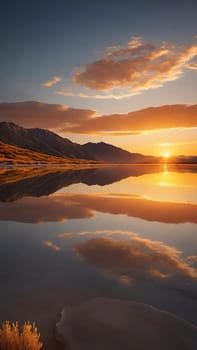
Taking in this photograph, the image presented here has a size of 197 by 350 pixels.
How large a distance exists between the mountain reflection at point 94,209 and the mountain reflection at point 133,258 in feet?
16.2

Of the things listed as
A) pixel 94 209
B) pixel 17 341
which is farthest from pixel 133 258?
pixel 94 209

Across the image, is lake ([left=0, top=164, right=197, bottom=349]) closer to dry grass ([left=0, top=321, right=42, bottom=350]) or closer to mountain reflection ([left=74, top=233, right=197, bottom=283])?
mountain reflection ([left=74, top=233, right=197, bottom=283])

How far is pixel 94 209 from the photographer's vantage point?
20.1m

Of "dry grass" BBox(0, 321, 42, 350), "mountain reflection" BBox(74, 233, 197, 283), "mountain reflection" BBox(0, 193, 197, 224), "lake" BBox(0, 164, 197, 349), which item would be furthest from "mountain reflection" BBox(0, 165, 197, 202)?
"dry grass" BBox(0, 321, 42, 350)

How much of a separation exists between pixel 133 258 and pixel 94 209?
402 inches

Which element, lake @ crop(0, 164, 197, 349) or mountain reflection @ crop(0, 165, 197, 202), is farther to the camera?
mountain reflection @ crop(0, 165, 197, 202)

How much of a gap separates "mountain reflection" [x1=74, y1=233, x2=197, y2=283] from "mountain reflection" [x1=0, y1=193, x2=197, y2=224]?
4936 mm

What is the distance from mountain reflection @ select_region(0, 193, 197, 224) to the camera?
55.4 ft

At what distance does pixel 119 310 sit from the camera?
650 cm

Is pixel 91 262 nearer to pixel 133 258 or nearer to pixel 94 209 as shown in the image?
pixel 133 258

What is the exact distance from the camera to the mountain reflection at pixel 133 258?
341 inches

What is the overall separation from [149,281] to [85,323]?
2.67 meters

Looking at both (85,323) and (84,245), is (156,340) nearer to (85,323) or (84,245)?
(85,323)

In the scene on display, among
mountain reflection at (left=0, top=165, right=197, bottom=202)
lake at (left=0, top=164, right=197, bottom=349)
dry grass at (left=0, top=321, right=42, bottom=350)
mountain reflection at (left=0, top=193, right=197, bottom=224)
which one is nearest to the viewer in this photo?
dry grass at (left=0, top=321, right=42, bottom=350)
